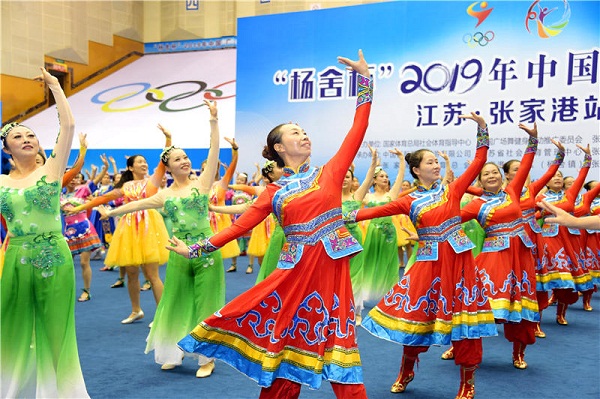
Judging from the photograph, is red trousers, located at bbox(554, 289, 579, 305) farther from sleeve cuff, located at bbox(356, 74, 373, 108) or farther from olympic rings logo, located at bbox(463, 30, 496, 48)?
olympic rings logo, located at bbox(463, 30, 496, 48)

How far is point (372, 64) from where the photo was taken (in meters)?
10.7

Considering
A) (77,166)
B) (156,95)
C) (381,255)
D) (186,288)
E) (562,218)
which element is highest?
(156,95)

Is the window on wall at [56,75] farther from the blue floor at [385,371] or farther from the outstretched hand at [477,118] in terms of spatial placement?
the outstretched hand at [477,118]

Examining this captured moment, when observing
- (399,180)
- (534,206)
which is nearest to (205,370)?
(399,180)

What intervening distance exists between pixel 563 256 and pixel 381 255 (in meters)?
1.87

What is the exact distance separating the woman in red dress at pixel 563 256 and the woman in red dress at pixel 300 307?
3.38 metres

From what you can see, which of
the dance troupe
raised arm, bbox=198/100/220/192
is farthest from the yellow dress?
raised arm, bbox=198/100/220/192

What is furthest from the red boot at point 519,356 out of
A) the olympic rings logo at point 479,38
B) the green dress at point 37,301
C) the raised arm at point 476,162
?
the olympic rings logo at point 479,38

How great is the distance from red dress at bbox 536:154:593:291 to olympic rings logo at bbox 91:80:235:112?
10410mm

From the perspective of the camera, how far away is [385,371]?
4398 mm

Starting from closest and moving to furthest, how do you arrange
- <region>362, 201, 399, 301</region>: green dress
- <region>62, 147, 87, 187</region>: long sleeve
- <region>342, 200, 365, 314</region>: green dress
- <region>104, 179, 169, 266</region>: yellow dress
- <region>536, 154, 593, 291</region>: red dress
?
<region>62, 147, 87, 187</region>: long sleeve, <region>536, 154, 593, 291</region>: red dress, <region>104, 179, 169, 266</region>: yellow dress, <region>342, 200, 365, 314</region>: green dress, <region>362, 201, 399, 301</region>: green dress

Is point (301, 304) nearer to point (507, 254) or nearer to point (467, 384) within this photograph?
point (467, 384)

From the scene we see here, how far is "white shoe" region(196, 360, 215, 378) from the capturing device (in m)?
4.17

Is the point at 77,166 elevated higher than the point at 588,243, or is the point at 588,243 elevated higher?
the point at 77,166
